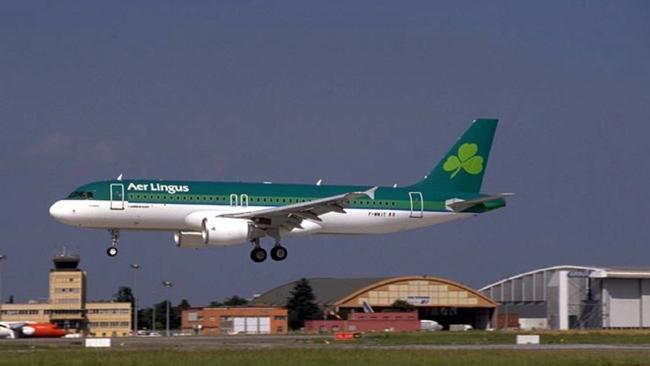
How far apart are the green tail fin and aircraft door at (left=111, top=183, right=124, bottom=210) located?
15.7m

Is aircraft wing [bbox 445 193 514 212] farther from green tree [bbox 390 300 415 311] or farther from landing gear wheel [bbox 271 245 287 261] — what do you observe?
green tree [bbox 390 300 415 311]

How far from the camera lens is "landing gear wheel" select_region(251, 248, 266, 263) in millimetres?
62531

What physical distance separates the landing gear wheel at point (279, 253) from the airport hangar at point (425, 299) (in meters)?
58.8

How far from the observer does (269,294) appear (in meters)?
147

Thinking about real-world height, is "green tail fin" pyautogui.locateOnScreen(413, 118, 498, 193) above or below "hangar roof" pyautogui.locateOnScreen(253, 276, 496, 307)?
above

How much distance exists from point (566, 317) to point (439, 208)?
4839 cm

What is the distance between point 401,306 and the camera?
395 feet

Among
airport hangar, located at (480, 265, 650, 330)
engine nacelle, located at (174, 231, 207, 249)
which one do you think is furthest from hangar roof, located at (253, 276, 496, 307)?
engine nacelle, located at (174, 231, 207, 249)

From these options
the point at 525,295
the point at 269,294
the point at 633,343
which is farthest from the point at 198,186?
the point at 269,294

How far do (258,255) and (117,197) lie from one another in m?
8.13

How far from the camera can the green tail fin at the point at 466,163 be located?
6631cm

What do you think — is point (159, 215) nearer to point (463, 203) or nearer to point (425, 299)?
point (463, 203)

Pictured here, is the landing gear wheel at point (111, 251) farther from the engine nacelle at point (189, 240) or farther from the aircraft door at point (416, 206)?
the aircraft door at point (416, 206)

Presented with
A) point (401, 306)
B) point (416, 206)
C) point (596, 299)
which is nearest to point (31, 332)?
point (416, 206)
